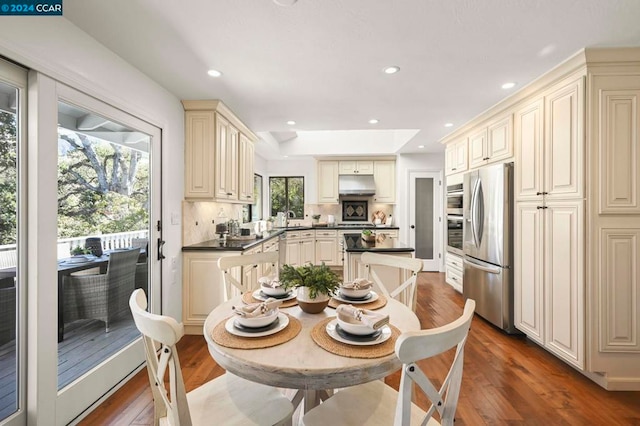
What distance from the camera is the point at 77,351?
188 centimetres

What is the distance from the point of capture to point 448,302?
4.02 m

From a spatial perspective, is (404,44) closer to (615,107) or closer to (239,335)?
(615,107)

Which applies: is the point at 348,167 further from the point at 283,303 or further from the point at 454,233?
the point at 283,303

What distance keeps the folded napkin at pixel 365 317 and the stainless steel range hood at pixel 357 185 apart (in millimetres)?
5050

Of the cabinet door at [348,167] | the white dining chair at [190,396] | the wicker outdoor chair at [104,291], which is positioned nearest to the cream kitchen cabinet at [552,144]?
the white dining chair at [190,396]

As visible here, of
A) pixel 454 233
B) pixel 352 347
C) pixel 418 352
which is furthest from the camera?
pixel 454 233

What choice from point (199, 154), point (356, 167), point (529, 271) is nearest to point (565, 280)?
point (529, 271)

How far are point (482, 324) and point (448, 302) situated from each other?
0.74 metres

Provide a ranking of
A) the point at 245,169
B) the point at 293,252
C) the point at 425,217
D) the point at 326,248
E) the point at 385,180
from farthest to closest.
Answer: the point at 385,180
the point at 326,248
the point at 425,217
the point at 293,252
the point at 245,169

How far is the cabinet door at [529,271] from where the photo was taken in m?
2.54

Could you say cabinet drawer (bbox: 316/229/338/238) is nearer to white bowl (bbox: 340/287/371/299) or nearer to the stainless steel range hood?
the stainless steel range hood

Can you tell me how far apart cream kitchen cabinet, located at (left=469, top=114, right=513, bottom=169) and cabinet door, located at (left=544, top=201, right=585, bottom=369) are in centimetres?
85

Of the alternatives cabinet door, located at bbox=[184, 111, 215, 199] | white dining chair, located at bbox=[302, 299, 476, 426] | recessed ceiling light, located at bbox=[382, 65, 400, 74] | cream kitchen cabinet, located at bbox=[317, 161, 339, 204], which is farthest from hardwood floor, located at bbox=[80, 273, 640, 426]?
cream kitchen cabinet, located at bbox=[317, 161, 339, 204]

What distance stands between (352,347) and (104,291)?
6.22 feet
